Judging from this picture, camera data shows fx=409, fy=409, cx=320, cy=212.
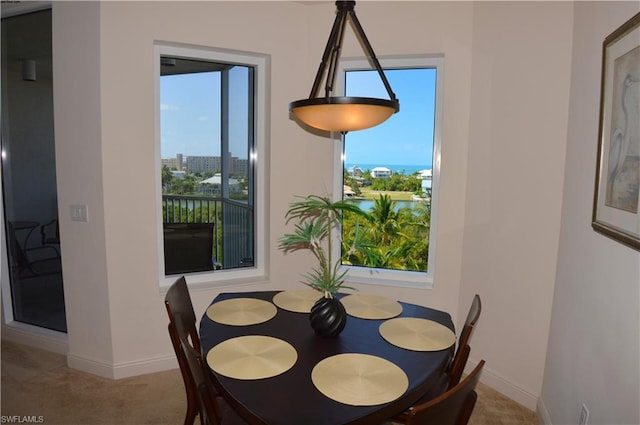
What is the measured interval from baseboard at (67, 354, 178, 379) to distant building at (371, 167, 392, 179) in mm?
2038

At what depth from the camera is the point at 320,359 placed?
5.49ft

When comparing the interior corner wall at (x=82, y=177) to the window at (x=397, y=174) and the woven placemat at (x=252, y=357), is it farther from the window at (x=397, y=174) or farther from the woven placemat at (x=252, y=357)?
the window at (x=397, y=174)

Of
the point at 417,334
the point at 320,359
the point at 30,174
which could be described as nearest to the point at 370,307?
the point at 417,334

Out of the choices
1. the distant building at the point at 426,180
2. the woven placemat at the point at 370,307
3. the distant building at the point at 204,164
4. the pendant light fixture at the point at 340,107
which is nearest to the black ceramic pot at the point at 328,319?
the woven placemat at the point at 370,307

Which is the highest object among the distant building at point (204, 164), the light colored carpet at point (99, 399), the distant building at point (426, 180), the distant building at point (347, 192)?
the distant building at point (204, 164)

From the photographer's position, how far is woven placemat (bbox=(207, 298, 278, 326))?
2.05 metres

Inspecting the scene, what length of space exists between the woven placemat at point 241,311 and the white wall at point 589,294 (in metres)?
1.52

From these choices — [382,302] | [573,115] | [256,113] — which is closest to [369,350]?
[382,302]

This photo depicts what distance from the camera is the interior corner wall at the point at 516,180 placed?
242 cm

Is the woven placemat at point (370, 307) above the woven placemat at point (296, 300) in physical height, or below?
below

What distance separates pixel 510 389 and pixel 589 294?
3.51ft

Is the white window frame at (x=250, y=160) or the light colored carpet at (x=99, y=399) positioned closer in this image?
the light colored carpet at (x=99, y=399)

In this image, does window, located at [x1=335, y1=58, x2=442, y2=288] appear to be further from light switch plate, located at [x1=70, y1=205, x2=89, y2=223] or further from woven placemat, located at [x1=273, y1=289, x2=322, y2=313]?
light switch plate, located at [x1=70, y1=205, x2=89, y2=223]

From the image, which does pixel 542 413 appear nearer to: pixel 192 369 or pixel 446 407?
pixel 446 407
